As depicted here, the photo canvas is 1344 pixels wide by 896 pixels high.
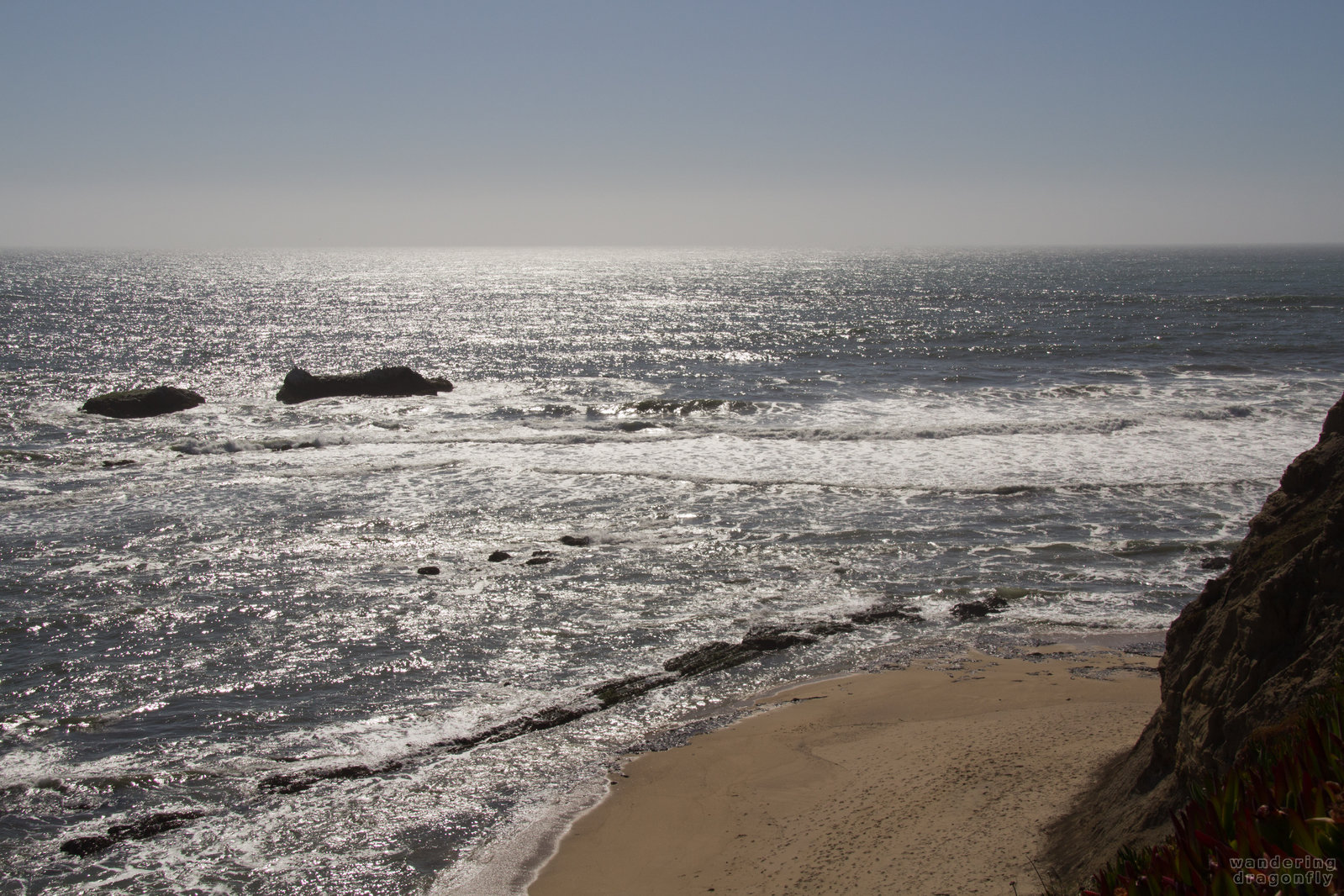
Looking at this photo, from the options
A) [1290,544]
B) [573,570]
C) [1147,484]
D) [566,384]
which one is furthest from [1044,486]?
[566,384]

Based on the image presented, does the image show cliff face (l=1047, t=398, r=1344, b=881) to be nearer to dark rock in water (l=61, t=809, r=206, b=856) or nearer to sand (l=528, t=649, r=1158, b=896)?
sand (l=528, t=649, r=1158, b=896)

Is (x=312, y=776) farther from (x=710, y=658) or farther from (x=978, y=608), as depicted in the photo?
(x=978, y=608)

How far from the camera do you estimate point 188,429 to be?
28078 millimetres

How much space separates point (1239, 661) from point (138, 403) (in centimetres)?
3378

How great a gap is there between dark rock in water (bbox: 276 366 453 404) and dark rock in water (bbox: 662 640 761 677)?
27.2 meters

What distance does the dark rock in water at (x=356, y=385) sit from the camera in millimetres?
34438

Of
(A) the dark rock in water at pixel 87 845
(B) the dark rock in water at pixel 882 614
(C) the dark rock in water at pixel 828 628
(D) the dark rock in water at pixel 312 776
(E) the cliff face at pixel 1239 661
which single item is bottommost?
(A) the dark rock in water at pixel 87 845

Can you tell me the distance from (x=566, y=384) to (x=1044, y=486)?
23595 millimetres

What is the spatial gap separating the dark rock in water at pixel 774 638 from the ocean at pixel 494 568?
5 cm

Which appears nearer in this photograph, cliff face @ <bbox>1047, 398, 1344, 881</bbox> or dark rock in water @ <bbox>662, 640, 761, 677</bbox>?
cliff face @ <bbox>1047, 398, 1344, 881</bbox>

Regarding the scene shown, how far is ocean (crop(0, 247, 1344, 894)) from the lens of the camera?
8.16m

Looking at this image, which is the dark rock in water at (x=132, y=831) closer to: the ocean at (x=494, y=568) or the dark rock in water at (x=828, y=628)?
the ocean at (x=494, y=568)

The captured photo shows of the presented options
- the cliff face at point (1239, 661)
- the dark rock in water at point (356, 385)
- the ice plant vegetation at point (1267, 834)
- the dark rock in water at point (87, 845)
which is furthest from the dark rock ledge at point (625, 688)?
the dark rock in water at point (356, 385)

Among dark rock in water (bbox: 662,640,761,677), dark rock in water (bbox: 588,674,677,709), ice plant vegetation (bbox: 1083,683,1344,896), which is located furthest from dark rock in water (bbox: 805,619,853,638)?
ice plant vegetation (bbox: 1083,683,1344,896)
